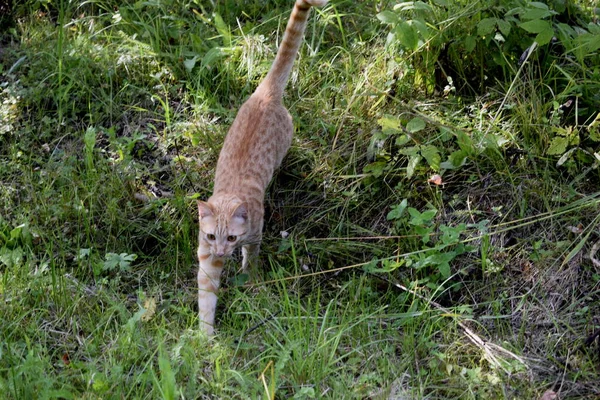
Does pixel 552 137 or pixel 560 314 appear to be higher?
pixel 552 137

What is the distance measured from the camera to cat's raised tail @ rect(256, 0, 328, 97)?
5.16 meters

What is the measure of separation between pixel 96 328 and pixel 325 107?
7.14 feet

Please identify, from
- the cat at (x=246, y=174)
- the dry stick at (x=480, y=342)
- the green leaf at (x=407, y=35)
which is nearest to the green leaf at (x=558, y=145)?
the green leaf at (x=407, y=35)

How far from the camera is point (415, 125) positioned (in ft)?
16.3

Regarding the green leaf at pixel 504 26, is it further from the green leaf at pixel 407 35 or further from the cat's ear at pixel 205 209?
the cat's ear at pixel 205 209

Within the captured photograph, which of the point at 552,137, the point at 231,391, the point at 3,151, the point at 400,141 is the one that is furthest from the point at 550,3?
the point at 3,151

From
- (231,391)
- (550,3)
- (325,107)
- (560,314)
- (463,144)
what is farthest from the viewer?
(325,107)

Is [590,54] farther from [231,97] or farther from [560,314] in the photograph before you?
[231,97]

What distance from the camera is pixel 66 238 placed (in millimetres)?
5062

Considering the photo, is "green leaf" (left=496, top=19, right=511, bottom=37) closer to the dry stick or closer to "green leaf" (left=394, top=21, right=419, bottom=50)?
"green leaf" (left=394, top=21, right=419, bottom=50)

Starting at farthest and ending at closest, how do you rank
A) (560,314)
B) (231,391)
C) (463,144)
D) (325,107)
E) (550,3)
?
(325,107)
(550,3)
(463,144)
(560,314)
(231,391)

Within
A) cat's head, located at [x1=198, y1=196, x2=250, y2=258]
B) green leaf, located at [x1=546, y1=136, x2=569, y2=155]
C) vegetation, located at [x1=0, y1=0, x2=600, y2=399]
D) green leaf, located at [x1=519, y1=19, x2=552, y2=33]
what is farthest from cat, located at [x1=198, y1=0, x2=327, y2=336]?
green leaf, located at [x1=546, y1=136, x2=569, y2=155]

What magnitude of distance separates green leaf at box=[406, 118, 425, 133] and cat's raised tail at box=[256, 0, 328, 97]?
35.4 inches

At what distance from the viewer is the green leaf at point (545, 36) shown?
15.4 ft
